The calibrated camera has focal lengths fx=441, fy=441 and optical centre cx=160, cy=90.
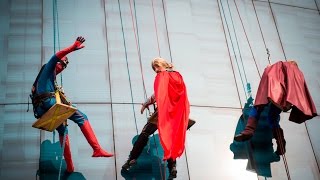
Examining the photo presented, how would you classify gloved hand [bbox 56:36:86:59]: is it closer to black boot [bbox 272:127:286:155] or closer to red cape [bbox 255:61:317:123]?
red cape [bbox 255:61:317:123]

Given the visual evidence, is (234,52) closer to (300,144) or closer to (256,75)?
(256,75)

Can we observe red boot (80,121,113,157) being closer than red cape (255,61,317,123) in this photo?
Yes

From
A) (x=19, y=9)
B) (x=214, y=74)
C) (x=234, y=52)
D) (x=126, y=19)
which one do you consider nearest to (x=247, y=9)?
(x=234, y=52)

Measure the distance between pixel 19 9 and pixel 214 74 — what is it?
3.06 metres

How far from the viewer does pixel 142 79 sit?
20.8 ft

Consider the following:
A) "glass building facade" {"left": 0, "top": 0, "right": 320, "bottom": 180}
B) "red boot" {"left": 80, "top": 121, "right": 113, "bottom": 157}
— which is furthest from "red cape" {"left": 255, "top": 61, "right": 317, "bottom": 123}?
"red boot" {"left": 80, "top": 121, "right": 113, "bottom": 157}

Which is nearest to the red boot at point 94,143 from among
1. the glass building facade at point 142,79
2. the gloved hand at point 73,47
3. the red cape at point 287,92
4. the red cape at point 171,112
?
the glass building facade at point 142,79

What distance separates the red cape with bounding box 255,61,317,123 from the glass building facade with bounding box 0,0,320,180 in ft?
2.62

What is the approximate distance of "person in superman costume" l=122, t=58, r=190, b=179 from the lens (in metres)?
4.89

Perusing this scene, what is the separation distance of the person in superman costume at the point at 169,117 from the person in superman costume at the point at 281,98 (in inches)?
39.4

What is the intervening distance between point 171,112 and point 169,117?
0.07 meters

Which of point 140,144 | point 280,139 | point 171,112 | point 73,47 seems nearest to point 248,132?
point 280,139

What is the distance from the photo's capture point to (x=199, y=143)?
19.7ft

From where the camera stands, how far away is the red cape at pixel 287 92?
18.4 feet
